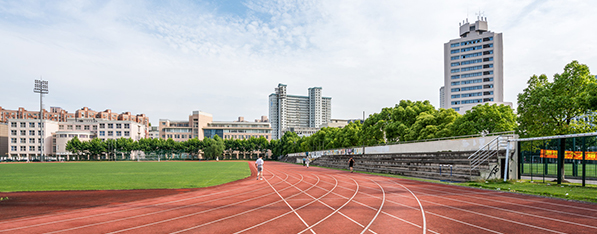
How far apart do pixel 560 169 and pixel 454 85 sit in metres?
89.6

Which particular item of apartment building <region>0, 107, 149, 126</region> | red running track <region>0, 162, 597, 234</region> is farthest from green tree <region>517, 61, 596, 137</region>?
apartment building <region>0, 107, 149, 126</region>

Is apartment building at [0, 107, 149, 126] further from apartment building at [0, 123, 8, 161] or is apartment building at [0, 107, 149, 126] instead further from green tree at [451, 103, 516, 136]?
green tree at [451, 103, 516, 136]

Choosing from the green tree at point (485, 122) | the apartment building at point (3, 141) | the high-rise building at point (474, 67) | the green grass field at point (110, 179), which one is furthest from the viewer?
the apartment building at point (3, 141)

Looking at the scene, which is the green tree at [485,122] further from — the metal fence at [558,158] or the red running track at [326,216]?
the red running track at [326,216]

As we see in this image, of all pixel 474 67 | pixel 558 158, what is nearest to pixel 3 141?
pixel 558 158

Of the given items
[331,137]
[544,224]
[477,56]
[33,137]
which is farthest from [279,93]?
[544,224]

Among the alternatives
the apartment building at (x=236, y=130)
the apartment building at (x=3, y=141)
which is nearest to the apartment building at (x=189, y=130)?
the apartment building at (x=236, y=130)

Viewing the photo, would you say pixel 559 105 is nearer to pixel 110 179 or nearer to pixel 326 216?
pixel 326 216

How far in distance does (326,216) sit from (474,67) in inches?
4037

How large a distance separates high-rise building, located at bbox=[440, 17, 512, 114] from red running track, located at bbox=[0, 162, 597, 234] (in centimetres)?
9204

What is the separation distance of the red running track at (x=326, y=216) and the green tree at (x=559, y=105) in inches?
446

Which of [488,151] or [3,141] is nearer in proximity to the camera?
[488,151]

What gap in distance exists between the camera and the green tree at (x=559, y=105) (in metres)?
20.9

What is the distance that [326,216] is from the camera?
32.0ft
